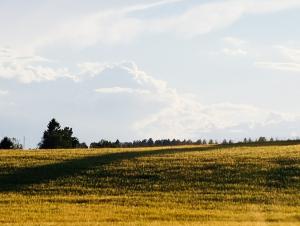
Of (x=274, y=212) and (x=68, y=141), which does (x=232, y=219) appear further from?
(x=68, y=141)

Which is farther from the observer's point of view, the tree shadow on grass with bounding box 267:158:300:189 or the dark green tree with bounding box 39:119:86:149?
the dark green tree with bounding box 39:119:86:149

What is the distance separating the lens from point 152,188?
164 ft

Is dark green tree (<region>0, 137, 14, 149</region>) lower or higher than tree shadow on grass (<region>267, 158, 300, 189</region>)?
higher

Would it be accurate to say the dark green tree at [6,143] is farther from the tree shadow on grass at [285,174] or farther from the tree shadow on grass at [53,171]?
the tree shadow on grass at [285,174]

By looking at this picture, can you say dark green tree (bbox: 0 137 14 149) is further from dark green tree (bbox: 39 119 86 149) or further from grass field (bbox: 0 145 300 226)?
grass field (bbox: 0 145 300 226)

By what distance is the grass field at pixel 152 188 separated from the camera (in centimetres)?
3666

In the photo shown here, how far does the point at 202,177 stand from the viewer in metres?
53.6

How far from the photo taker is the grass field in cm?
3666

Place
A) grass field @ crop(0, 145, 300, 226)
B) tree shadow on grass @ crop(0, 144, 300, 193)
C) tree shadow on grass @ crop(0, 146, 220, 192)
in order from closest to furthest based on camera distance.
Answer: grass field @ crop(0, 145, 300, 226) → tree shadow on grass @ crop(0, 144, 300, 193) → tree shadow on grass @ crop(0, 146, 220, 192)

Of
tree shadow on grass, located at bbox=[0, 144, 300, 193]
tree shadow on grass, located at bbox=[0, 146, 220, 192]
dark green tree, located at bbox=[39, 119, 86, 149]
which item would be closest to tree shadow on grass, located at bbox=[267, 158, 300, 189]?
tree shadow on grass, located at bbox=[0, 144, 300, 193]

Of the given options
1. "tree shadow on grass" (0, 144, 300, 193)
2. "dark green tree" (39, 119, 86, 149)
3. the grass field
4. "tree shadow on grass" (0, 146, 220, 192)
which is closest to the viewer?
the grass field

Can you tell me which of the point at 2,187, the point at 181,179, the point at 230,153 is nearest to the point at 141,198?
the point at 181,179

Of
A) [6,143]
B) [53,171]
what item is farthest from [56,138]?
[53,171]

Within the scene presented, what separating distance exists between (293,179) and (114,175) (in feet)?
42.2
